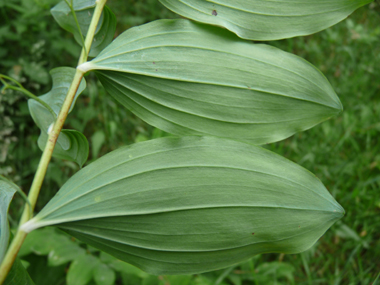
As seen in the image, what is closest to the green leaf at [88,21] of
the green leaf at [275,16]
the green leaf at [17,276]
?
the green leaf at [275,16]

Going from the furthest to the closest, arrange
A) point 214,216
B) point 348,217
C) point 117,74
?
point 348,217
point 117,74
point 214,216

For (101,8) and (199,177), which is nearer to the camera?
(199,177)

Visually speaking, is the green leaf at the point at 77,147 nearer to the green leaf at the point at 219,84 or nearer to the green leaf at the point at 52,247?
the green leaf at the point at 219,84

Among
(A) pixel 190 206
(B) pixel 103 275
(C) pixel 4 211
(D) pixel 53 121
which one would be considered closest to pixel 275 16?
(A) pixel 190 206

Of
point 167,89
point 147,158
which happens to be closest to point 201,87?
point 167,89

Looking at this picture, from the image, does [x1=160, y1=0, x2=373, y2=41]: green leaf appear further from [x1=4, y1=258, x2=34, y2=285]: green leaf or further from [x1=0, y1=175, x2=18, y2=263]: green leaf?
[x1=4, y1=258, x2=34, y2=285]: green leaf

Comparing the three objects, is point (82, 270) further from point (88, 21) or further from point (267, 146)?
point (267, 146)

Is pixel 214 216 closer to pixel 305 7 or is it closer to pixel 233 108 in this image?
pixel 233 108
